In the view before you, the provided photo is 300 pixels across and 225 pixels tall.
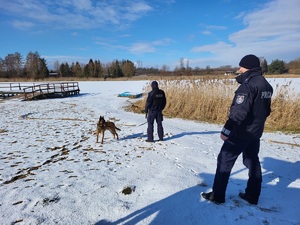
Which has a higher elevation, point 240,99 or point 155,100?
point 240,99

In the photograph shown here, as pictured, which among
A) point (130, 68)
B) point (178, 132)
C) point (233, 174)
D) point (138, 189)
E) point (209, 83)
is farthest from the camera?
point (130, 68)

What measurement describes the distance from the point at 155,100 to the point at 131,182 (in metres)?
2.74

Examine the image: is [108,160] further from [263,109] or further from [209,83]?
[209,83]

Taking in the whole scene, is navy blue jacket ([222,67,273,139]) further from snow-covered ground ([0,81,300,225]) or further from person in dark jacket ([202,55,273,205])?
snow-covered ground ([0,81,300,225])

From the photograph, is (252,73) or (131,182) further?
(131,182)

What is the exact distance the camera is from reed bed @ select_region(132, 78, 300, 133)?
841 cm

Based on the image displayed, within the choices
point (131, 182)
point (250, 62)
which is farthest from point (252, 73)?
point (131, 182)

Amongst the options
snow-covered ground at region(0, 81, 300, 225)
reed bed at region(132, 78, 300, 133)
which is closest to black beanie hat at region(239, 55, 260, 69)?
snow-covered ground at region(0, 81, 300, 225)

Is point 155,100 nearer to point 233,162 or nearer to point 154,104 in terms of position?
point 154,104

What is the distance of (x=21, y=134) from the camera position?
22.4ft

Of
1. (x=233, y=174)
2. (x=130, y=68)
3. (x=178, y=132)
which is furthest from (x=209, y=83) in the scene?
(x=130, y=68)

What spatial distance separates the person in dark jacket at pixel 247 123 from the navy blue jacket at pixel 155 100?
315 centimetres

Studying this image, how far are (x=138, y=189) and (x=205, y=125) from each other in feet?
20.1

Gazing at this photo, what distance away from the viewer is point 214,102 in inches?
404
